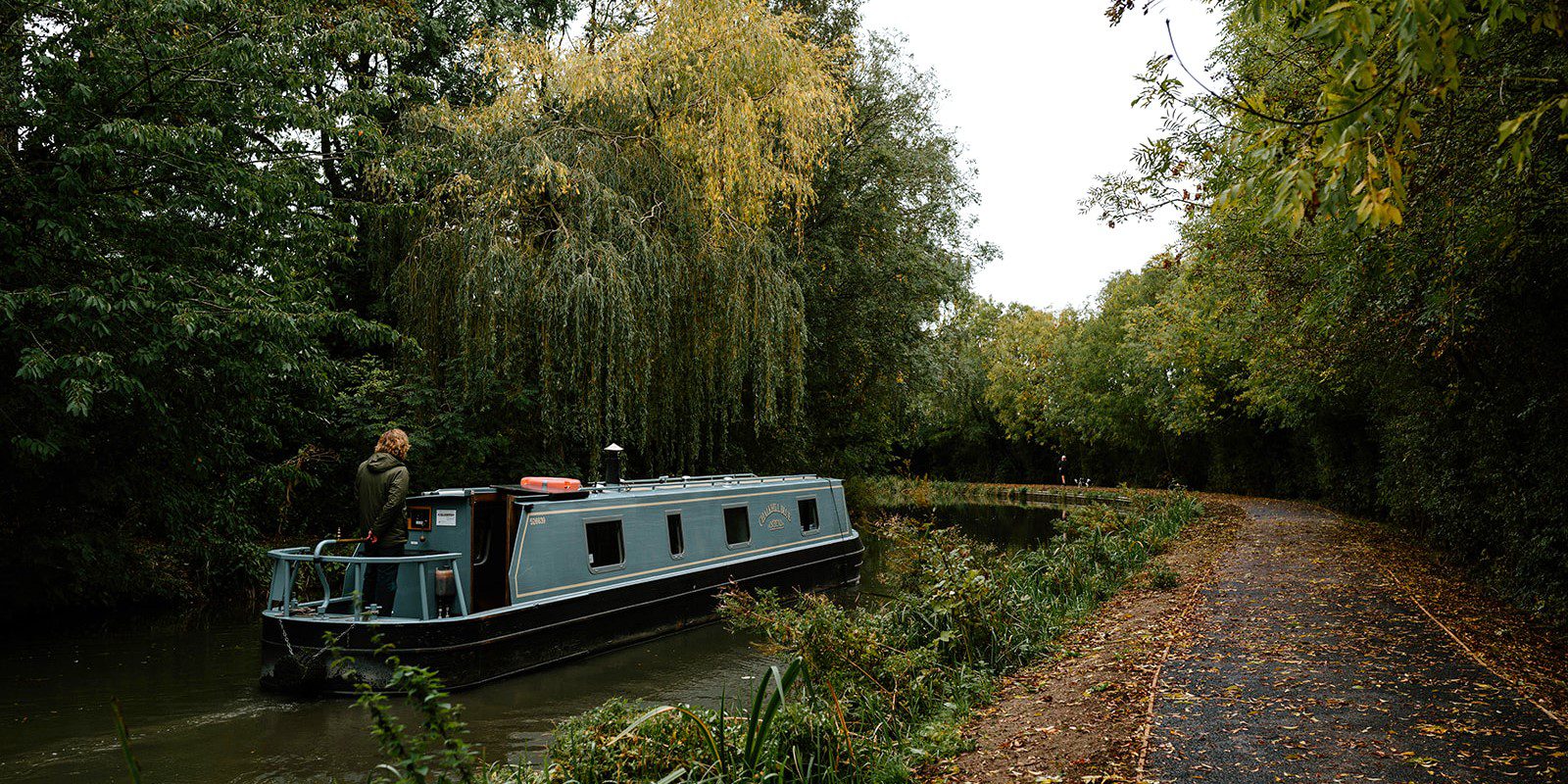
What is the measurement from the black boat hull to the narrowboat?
11 millimetres

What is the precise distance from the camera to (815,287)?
54.1ft

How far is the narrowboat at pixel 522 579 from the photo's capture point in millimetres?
7336

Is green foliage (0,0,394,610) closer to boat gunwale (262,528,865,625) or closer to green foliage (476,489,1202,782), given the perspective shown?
boat gunwale (262,528,865,625)

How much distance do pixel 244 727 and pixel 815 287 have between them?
11.9 m

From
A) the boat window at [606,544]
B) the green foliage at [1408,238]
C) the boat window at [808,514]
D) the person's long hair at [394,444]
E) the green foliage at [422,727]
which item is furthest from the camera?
the boat window at [808,514]

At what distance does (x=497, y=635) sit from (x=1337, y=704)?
6458 millimetres

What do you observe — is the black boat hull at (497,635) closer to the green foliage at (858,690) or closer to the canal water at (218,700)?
the canal water at (218,700)

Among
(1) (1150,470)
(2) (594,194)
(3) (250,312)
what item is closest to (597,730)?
(3) (250,312)

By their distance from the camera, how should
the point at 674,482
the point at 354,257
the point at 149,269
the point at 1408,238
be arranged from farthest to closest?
the point at 354,257
the point at 674,482
the point at 149,269
the point at 1408,238

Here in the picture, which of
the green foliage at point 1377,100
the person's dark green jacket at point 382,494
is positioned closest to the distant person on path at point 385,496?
the person's dark green jacket at point 382,494

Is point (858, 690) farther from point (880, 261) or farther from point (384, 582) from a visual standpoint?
point (880, 261)

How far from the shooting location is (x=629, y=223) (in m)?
11.3

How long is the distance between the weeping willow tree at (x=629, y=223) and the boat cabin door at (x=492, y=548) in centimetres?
231

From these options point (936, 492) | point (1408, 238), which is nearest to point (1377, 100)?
point (1408, 238)
